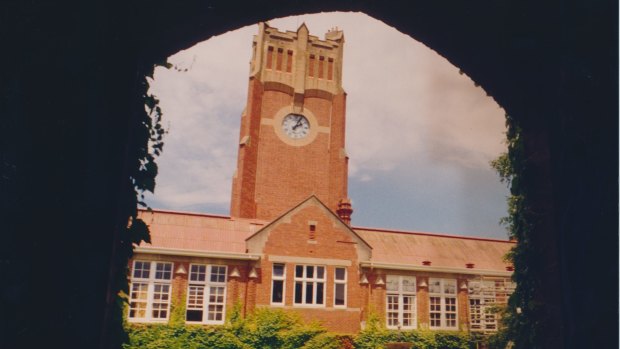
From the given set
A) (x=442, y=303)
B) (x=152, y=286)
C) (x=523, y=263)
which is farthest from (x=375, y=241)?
(x=523, y=263)

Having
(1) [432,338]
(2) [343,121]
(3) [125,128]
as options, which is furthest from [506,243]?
(3) [125,128]

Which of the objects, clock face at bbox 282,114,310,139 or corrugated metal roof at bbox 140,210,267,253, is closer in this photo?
corrugated metal roof at bbox 140,210,267,253

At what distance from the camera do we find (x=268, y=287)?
67.7 feet

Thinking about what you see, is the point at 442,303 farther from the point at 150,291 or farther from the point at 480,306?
the point at 150,291

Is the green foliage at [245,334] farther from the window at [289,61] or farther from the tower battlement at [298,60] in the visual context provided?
the window at [289,61]

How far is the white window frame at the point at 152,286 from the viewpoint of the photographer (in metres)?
19.4

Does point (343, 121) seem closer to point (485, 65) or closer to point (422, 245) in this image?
point (422, 245)

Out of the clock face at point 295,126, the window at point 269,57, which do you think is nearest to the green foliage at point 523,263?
the clock face at point 295,126

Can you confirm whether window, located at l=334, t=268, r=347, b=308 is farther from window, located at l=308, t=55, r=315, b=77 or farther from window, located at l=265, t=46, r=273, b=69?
window, located at l=265, t=46, r=273, b=69

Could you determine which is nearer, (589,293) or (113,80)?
(113,80)

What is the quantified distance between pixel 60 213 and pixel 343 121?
32.8 meters

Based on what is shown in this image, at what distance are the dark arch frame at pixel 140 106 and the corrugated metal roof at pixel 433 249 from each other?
20.0 m

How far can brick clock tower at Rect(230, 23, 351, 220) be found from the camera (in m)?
32.0

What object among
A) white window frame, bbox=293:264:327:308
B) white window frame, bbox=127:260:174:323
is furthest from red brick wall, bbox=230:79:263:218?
white window frame, bbox=127:260:174:323
